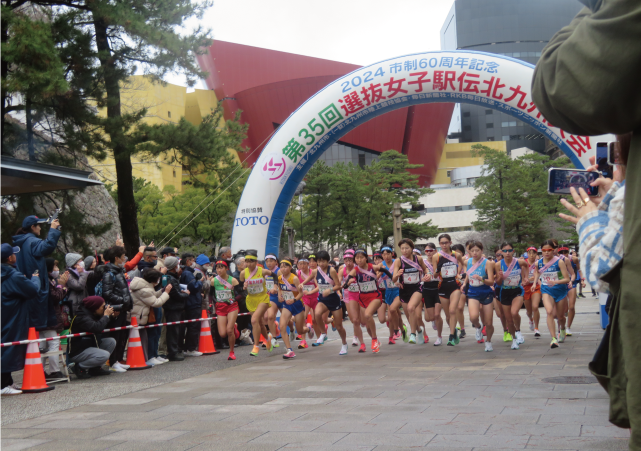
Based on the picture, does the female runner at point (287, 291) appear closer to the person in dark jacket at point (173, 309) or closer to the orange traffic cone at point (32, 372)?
the person in dark jacket at point (173, 309)

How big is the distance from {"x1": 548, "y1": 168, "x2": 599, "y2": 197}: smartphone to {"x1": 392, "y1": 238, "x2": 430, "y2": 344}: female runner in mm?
10348

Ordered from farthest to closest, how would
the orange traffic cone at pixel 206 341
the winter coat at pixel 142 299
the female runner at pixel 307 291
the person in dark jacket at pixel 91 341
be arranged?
the female runner at pixel 307 291 → the orange traffic cone at pixel 206 341 → the winter coat at pixel 142 299 → the person in dark jacket at pixel 91 341

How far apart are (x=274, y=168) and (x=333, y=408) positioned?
441 inches

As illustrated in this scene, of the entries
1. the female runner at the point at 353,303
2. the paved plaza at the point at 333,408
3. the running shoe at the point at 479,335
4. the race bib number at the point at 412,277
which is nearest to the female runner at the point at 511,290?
the running shoe at the point at 479,335

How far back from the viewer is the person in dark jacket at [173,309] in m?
12.0

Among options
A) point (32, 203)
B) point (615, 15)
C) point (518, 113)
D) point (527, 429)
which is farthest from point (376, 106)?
point (615, 15)

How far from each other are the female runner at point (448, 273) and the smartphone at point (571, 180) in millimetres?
10411

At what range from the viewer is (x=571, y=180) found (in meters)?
2.06

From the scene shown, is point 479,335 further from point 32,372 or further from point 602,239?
point 602,239

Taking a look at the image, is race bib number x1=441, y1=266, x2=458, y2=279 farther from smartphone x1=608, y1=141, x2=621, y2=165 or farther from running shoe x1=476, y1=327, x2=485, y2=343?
smartphone x1=608, y1=141, x2=621, y2=165

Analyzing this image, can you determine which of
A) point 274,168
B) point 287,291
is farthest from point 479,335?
point 274,168

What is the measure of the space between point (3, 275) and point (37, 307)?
0.88 meters

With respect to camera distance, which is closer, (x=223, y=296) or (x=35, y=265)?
(x=35, y=265)

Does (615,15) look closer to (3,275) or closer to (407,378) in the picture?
(407,378)
